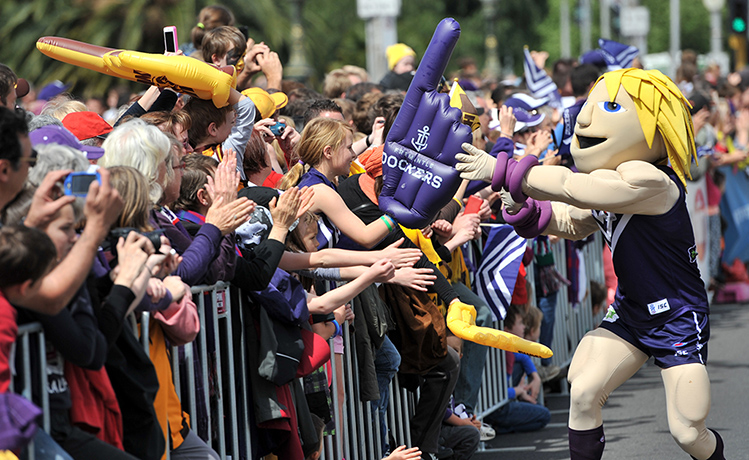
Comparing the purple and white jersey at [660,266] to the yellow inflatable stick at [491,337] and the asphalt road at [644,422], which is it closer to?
the yellow inflatable stick at [491,337]

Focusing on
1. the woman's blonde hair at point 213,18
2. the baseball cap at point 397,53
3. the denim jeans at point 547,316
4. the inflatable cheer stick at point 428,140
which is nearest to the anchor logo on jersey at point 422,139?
the inflatable cheer stick at point 428,140

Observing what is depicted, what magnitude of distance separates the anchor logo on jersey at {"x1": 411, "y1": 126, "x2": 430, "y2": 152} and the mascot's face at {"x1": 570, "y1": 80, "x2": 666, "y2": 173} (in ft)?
2.67

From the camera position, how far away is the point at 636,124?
4949 millimetres

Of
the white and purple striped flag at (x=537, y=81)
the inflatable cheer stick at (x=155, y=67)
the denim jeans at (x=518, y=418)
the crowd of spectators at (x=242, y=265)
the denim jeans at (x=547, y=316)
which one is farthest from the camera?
the white and purple striped flag at (x=537, y=81)

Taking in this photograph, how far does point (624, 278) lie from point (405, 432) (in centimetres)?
164

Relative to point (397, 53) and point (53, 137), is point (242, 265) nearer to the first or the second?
point (53, 137)

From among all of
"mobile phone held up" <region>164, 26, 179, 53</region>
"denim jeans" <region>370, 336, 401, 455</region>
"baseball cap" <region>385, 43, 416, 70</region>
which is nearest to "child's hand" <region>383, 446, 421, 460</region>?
"denim jeans" <region>370, 336, 401, 455</region>

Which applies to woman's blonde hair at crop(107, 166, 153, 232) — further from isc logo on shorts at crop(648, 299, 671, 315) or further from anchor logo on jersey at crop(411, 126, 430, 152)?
isc logo on shorts at crop(648, 299, 671, 315)

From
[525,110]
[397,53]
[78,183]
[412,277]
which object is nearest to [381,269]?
[412,277]

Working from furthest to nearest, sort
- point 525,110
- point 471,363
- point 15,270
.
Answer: point 525,110
point 471,363
point 15,270

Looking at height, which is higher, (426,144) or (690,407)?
(426,144)

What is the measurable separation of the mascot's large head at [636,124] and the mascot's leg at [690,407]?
0.93 meters

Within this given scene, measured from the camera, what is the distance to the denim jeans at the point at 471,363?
20.9 ft

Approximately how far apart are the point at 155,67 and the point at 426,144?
1.36m
